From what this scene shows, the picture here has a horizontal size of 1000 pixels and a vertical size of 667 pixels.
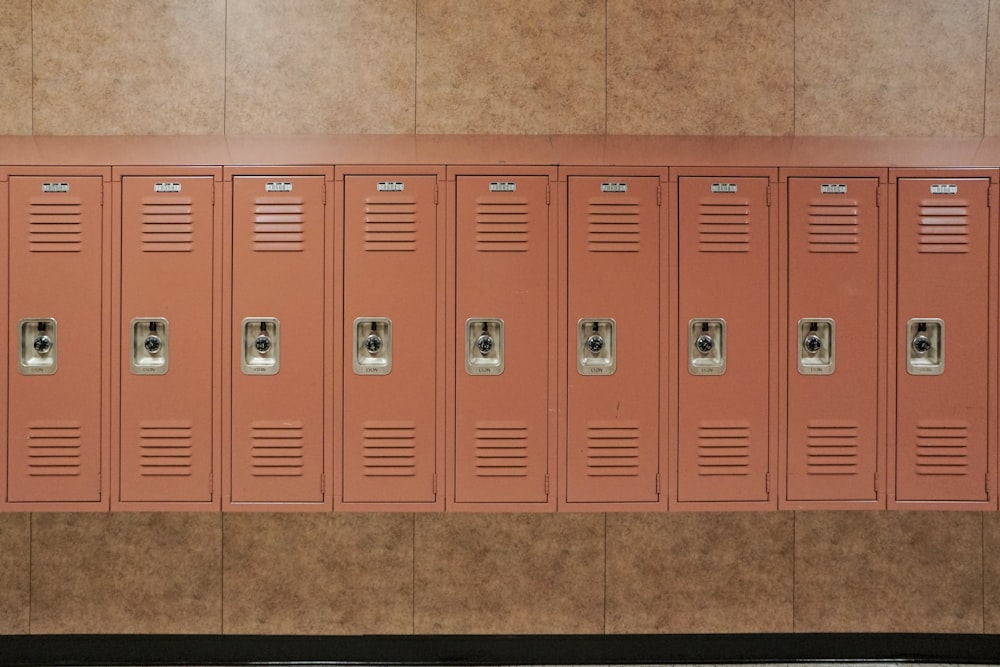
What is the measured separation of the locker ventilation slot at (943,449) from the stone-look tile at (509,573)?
1.50 meters

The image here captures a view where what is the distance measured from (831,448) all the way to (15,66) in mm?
4497

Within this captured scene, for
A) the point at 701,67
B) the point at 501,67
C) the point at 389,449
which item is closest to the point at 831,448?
the point at 389,449

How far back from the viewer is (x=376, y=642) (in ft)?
11.4

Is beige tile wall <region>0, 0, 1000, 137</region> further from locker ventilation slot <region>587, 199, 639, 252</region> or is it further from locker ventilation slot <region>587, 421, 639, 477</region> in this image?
locker ventilation slot <region>587, 421, 639, 477</region>

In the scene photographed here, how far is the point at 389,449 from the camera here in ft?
9.53

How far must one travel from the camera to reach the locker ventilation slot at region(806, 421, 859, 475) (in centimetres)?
293

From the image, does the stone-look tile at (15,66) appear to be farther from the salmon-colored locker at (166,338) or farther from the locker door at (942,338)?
the locker door at (942,338)

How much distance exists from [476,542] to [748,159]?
228 cm

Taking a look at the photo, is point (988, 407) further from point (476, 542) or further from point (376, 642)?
point (376, 642)

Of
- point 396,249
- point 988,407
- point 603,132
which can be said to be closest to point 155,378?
point 396,249

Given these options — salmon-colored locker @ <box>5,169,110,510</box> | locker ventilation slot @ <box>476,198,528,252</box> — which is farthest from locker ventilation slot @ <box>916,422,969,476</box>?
salmon-colored locker @ <box>5,169,110,510</box>

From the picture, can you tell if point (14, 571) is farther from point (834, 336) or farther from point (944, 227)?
point (944, 227)

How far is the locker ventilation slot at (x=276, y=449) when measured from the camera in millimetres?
2895

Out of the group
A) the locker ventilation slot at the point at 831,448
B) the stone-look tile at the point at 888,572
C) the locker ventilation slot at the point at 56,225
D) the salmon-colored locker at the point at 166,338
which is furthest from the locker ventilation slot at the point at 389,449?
the stone-look tile at the point at 888,572
